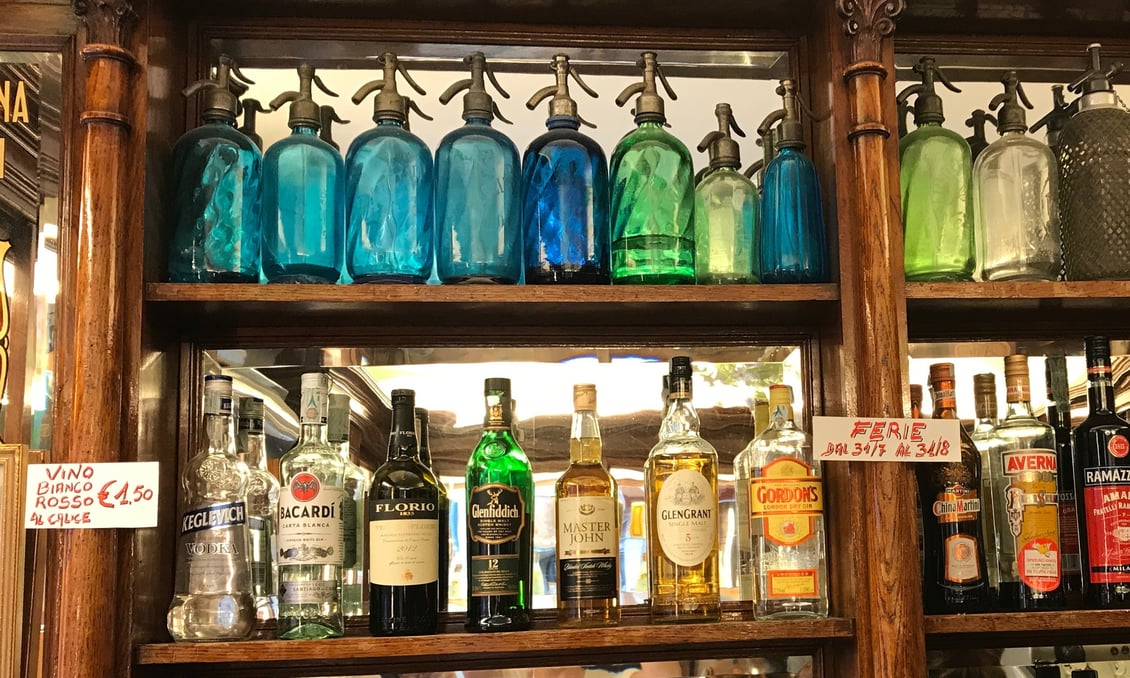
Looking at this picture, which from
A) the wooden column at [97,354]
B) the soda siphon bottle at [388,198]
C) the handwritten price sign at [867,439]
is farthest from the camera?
the soda siphon bottle at [388,198]

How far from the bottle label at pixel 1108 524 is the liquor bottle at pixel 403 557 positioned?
87cm

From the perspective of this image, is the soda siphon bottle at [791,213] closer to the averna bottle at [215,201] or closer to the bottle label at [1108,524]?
the bottle label at [1108,524]

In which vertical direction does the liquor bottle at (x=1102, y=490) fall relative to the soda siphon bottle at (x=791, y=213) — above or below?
below

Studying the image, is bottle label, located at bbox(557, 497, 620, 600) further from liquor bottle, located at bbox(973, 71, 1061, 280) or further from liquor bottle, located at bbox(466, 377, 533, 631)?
liquor bottle, located at bbox(973, 71, 1061, 280)

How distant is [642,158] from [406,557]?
0.62 meters

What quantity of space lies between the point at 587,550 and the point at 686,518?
0.14 m

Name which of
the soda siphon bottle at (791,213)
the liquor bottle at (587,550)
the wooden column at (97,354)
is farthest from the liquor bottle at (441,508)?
the soda siphon bottle at (791,213)

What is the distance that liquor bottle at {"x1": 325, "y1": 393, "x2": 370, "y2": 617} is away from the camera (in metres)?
1.52

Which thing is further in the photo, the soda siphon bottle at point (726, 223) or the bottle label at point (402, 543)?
the soda siphon bottle at point (726, 223)

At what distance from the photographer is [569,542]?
1469 mm

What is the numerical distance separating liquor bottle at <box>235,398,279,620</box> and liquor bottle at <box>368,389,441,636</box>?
0.16m

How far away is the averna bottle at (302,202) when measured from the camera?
58.2 inches

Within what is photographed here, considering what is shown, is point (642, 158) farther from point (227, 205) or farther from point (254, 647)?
point (254, 647)

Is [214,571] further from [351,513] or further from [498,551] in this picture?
[498,551]
